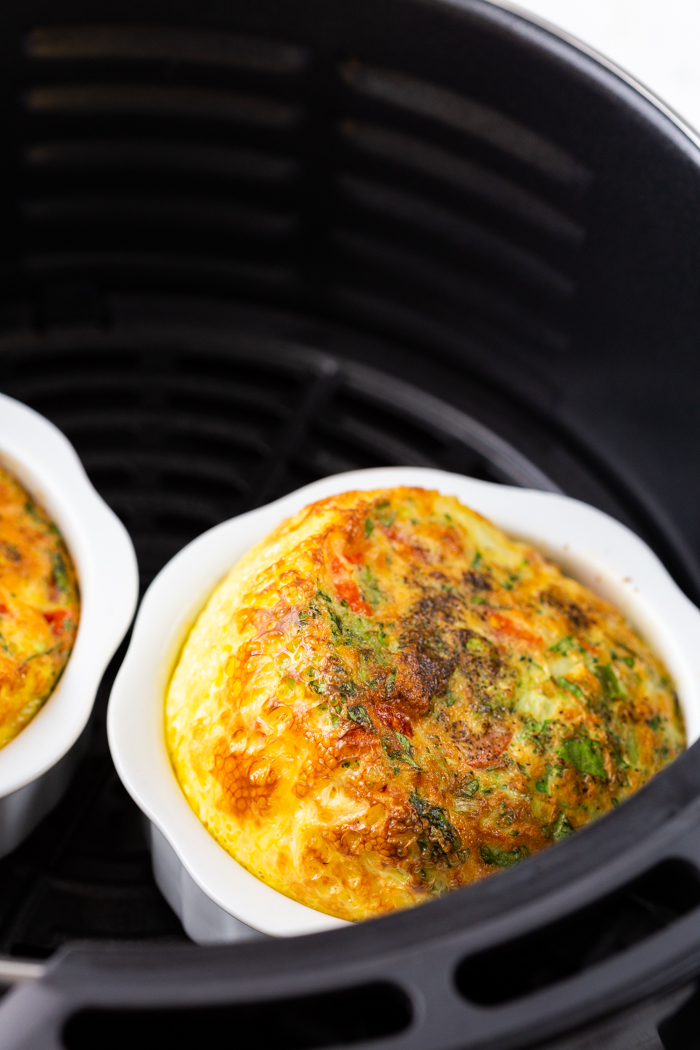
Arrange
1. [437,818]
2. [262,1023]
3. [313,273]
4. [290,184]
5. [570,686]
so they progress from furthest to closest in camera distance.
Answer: [313,273]
[290,184]
[570,686]
[437,818]
[262,1023]

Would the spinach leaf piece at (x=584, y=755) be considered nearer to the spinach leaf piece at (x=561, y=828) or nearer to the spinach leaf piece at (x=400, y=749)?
the spinach leaf piece at (x=561, y=828)

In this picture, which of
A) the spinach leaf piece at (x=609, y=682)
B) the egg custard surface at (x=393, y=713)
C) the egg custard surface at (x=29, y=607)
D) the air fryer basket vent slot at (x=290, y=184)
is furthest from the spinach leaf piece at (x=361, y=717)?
the air fryer basket vent slot at (x=290, y=184)

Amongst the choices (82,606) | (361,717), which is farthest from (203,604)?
(361,717)

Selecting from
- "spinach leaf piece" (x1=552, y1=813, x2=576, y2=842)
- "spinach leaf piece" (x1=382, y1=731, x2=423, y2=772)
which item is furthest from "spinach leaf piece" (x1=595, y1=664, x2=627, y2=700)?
"spinach leaf piece" (x1=382, y1=731, x2=423, y2=772)

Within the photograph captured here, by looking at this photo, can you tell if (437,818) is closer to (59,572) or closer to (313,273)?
(59,572)

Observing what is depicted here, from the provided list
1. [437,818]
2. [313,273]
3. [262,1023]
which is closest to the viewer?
[262,1023]

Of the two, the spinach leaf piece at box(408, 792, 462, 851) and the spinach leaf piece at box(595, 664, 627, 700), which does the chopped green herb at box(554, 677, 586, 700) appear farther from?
the spinach leaf piece at box(408, 792, 462, 851)

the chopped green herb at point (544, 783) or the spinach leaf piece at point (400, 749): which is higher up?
the chopped green herb at point (544, 783)
